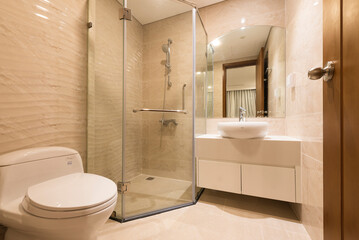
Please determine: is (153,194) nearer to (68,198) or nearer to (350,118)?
(68,198)

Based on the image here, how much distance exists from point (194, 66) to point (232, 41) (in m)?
0.59

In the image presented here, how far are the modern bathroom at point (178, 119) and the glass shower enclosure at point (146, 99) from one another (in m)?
0.01

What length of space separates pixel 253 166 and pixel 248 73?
3.39 feet

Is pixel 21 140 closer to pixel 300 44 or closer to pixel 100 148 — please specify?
pixel 100 148

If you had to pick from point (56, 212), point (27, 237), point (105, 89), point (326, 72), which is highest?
point (105, 89)

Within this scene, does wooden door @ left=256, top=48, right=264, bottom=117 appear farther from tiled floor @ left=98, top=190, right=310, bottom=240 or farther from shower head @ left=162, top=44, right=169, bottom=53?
shower head @ left=162, top=44, right=169, bottom=53

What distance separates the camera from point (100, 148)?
1.41 m

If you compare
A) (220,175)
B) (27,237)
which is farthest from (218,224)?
(27,237)

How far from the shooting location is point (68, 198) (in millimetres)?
692

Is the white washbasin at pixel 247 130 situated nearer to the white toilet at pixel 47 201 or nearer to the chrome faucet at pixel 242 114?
the chrome faucet at pixel 242 114

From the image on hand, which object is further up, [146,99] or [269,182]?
[146,99]

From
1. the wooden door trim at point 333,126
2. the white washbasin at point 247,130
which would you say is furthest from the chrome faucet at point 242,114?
the wooden door trim at point 333,126

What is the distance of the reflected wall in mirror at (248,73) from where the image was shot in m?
1.57

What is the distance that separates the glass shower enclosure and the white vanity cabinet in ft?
0.62
